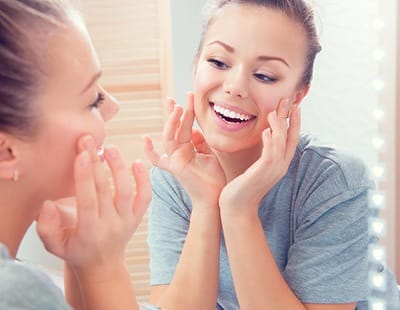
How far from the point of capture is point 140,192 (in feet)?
2.76

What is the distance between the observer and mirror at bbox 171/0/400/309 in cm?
186

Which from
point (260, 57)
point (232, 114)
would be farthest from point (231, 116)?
point (260, 57)

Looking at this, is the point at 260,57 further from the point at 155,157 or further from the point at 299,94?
the point at 155,157

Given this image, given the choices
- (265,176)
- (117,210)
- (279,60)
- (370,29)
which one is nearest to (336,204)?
(265,176)

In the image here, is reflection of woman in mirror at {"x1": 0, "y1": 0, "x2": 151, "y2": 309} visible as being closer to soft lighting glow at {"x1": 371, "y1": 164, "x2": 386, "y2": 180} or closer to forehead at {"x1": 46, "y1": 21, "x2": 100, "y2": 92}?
forehead at {"x1": 46, "y1": 21, "x2": 100, "y2": 92}

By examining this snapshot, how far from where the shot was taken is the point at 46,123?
772 mm

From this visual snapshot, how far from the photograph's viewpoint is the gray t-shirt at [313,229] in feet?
3.44

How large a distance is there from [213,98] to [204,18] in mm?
183

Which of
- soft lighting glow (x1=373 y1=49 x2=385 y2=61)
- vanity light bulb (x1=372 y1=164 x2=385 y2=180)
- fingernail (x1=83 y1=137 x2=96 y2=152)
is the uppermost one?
soft lighting glow (x1=373 y1=49 x2=385 y2=61)

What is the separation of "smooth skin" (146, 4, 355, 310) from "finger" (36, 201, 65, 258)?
0.34 metres

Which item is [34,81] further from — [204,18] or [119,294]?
[204,18]

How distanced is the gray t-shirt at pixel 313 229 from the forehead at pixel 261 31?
0.66ft

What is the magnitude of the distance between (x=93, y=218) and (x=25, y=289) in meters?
0.14

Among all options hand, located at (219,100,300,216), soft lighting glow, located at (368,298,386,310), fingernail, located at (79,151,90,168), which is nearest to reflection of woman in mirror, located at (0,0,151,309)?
fingernail, located at (79,151,90,168)
